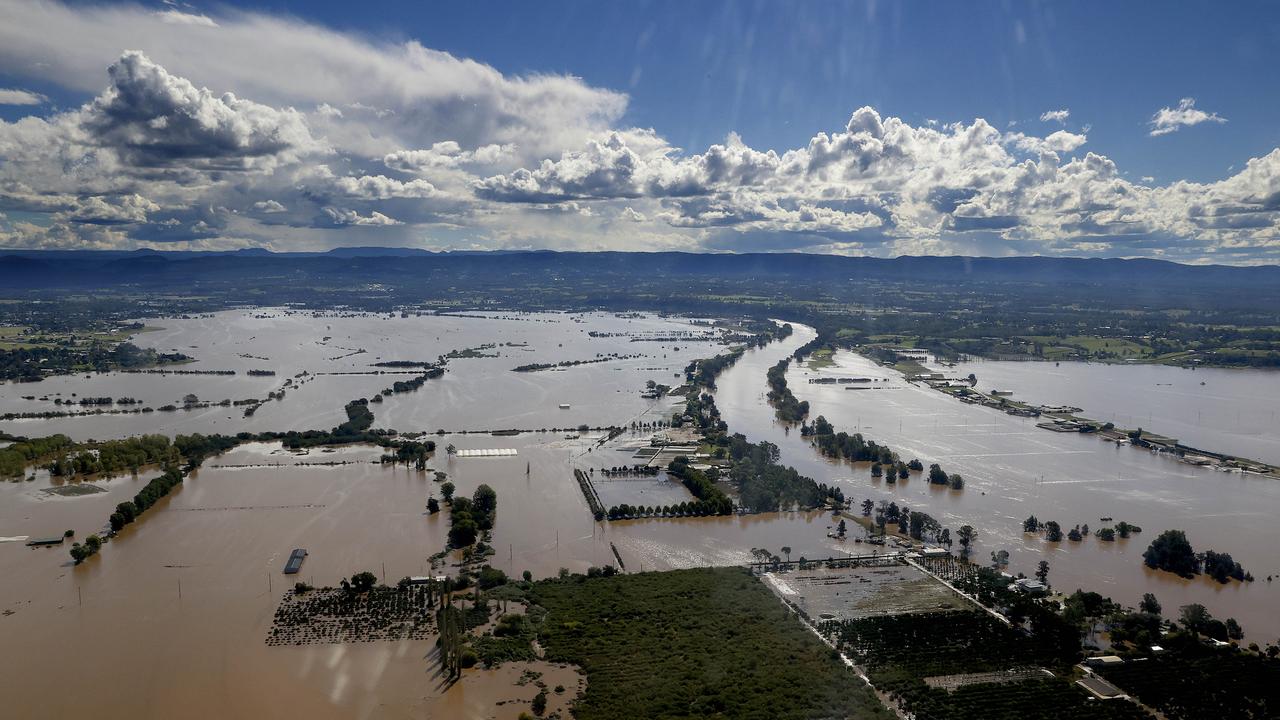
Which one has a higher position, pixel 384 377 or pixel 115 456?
pixel 384 377

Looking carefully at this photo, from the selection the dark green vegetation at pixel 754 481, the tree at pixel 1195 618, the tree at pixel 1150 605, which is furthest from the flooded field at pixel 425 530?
the tree at pixel 1195 618

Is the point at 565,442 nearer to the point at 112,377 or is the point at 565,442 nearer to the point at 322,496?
the point at 322,496

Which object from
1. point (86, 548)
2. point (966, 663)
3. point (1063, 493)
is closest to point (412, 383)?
point (86, 548)

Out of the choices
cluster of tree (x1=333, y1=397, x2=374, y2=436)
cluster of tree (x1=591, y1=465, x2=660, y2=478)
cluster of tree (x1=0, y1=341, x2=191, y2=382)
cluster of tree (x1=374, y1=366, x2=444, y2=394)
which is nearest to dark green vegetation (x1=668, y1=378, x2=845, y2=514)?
cluster of tree (x1=591, y1=465, x2=660, y2=478)

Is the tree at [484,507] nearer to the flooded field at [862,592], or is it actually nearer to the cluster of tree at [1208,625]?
the flooded field at [862,592]

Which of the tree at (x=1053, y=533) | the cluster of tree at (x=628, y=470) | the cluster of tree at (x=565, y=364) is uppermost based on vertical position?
the cluster of tree at (x=565, y=364)

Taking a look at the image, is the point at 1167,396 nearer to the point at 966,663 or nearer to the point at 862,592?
the point at 862,592
